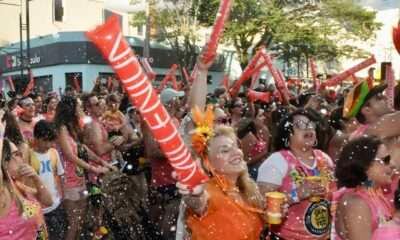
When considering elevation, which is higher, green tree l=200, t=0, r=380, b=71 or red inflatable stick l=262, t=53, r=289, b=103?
green tree l=200, t=0, r=380, b=71

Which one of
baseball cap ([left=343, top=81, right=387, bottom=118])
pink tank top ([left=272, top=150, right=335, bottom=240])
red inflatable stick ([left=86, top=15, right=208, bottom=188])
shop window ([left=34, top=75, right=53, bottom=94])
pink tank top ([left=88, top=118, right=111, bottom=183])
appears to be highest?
red inflatable stick ([left=86, top=15, right=208, bottom=188])

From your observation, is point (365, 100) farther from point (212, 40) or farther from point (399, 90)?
point (212, 40)

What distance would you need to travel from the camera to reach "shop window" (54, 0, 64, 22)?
3722 centimetres

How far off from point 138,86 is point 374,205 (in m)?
1.43

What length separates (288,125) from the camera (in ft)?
13.0

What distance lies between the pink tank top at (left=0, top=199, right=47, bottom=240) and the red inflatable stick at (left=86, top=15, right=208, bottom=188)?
1.20 metres

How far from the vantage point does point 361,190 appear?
3.05m

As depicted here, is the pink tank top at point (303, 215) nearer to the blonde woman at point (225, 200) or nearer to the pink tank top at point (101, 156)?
the blonde woman at point (225, 200)

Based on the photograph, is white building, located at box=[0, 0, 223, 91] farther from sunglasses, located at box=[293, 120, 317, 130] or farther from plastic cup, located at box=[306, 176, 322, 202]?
plastic cup, located at box=[306, 176, 322, 202]

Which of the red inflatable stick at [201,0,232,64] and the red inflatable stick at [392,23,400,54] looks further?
the red inflatable stick at [392,23,400,54]

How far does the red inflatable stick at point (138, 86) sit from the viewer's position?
1.97 meters

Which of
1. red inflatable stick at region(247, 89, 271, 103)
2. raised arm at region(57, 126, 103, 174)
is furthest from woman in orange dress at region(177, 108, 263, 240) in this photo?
red inflatable stick at region(247, 89, 271, 103)

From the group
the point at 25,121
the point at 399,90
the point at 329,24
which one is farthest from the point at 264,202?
the point at 329,24

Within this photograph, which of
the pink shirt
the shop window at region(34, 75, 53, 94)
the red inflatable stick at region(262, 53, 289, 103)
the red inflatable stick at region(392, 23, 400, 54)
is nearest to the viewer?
the pink shirt
